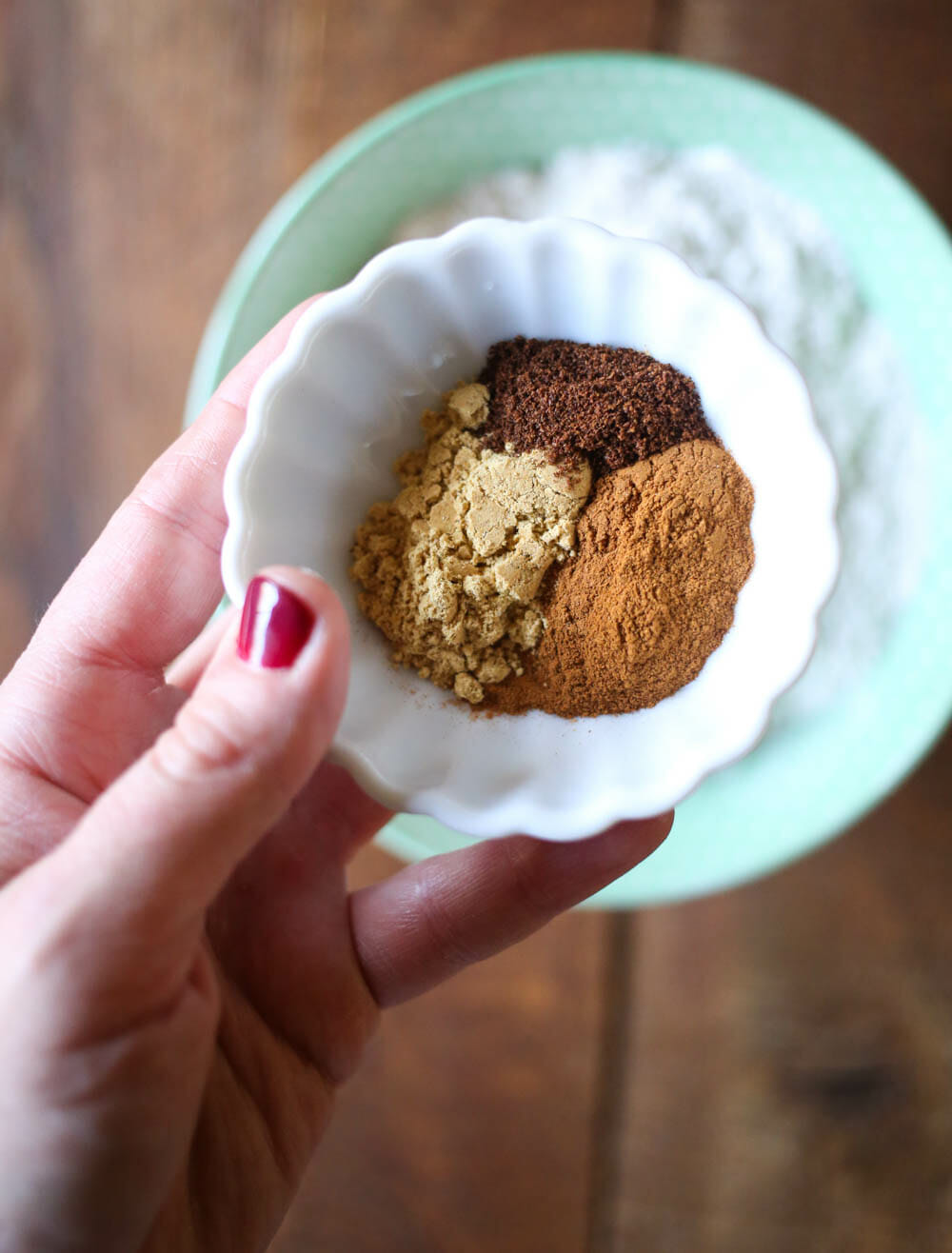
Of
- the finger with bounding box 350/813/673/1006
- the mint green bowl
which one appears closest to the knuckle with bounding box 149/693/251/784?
the finger with bounding box 350/813/673/1006

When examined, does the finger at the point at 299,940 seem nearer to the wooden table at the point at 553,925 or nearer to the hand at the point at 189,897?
the hand at the point at 189,897

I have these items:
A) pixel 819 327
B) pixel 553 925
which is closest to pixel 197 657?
pixel 553 925

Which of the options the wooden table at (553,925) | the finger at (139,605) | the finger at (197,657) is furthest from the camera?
the wooden table at (553,925)

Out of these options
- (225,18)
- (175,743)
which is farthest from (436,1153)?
(225,18)

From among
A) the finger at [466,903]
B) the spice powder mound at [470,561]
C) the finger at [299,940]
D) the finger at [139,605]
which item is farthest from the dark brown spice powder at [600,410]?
the finger at [299,940]

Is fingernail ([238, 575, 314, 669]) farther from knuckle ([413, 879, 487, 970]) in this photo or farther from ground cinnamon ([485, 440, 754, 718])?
knuckle ([413, 879, 487, 970])

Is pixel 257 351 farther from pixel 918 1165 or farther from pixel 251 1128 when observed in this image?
pixel 918 1165
